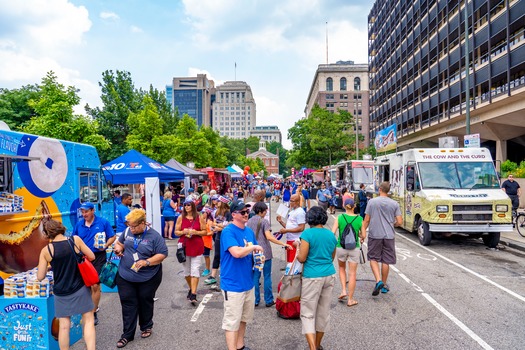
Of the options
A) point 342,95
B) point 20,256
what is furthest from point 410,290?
point 342,95

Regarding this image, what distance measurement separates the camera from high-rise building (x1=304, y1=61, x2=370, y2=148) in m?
111

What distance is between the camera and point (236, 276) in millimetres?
4152

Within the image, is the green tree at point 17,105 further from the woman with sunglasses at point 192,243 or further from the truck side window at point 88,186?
the woman with sunglasses at point 192,243

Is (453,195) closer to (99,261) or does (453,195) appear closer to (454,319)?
(454,319)

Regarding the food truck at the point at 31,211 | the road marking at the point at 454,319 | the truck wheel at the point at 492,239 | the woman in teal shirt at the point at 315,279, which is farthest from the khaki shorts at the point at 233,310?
the truck wheel at the point at 492,239

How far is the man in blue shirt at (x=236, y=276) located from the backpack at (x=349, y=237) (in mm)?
2310

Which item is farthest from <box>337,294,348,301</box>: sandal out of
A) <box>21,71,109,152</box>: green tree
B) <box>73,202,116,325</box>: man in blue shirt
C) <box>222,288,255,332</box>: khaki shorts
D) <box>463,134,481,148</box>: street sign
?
<box>21,71,109,152</box>: green tree

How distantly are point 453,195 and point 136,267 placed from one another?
29.5ft

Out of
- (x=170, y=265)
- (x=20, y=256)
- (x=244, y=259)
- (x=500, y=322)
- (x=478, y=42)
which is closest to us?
(x=244, y=259)

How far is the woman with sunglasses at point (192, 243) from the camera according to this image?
20.7 ft

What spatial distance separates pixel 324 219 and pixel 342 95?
112247mm

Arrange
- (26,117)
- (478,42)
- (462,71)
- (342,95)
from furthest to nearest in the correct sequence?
1. (342,95)
2. (26,117)
3. (462,71)
4. (478,42)

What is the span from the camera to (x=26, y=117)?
40.5 metres

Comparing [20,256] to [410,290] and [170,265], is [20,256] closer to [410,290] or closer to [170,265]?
[170,265]
